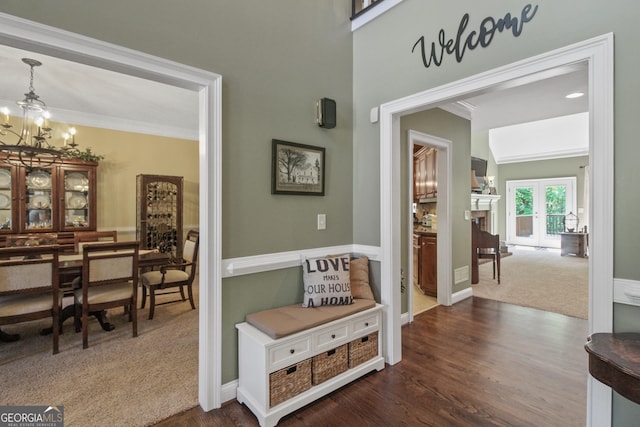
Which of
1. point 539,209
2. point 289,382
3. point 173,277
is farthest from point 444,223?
point 539,209

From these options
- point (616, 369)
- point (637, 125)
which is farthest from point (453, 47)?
point (616, 369)

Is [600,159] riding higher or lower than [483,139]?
lower

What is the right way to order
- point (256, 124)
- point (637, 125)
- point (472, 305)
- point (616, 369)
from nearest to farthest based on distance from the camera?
1. point (616, 369)
2. point (637, 125)
3. point (256, 124)
4. point (472, 305)

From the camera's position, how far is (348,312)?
88.8 inches

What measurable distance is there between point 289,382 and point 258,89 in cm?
209

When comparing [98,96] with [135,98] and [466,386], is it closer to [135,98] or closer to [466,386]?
[135,98]

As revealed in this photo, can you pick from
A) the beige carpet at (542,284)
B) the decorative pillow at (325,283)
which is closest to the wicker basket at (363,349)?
the decorative pillow at (325,283)

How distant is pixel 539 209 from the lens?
364 inches

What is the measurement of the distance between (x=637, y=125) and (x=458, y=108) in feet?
9.37

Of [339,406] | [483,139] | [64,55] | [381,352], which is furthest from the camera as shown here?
[483,139]

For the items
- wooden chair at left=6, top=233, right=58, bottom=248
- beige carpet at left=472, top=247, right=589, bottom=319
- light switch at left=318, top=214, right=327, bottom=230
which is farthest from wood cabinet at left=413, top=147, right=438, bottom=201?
wooden chair at left=6, top=233, right=58, bottom=248

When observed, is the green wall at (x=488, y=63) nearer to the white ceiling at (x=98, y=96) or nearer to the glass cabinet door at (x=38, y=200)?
the white ceiling at (x=98, y=96)

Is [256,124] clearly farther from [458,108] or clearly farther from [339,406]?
[458,108]

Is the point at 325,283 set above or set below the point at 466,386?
above
